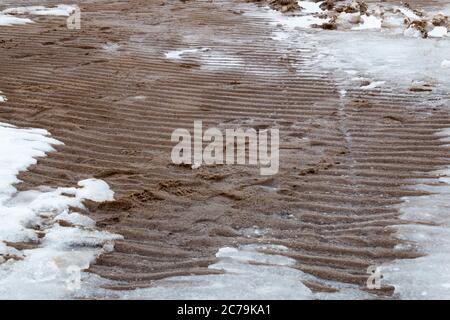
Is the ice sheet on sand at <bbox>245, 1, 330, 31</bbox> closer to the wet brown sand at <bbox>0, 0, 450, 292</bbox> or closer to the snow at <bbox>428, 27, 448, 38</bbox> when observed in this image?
the wet brown sand at <bbox>0, 0, 450, 292</bbox>

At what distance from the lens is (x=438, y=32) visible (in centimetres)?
938

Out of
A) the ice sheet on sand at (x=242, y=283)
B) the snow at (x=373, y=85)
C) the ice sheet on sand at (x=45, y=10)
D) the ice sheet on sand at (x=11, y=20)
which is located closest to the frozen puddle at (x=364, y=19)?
the snow at (x=373, y=85)

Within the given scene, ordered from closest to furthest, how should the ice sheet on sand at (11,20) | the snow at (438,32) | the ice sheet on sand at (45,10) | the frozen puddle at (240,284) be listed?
the frozen puddle at (240,284)
the snow at (438,32)
the ice sheet on sand at (11,20)
the ice sheet on sand at (45,10)

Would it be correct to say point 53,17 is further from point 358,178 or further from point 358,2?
point 358,178

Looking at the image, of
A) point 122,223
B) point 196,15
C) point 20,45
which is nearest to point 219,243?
point 122,223

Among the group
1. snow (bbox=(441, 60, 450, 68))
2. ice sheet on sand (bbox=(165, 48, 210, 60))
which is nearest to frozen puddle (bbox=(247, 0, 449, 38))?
snow (bbox=(441, 60, 450, 68))

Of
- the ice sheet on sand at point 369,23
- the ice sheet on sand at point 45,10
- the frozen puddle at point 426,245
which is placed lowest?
the frozen puddle at point 426,245

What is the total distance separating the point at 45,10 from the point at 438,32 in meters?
7.45

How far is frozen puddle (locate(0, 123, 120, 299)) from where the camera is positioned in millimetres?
3445

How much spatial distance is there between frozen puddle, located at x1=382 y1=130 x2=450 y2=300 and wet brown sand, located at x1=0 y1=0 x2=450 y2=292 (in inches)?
4.7

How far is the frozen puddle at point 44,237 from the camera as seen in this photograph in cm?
345

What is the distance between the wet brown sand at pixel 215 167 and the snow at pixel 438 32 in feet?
6.66

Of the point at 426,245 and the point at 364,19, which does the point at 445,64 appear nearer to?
the point at 364,19

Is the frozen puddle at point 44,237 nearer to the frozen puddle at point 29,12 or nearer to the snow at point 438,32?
the snow at point 438,32
